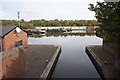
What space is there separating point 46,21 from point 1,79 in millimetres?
66451

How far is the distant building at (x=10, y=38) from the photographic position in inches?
683

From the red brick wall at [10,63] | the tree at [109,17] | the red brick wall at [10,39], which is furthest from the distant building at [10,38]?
the tree at [109,17]

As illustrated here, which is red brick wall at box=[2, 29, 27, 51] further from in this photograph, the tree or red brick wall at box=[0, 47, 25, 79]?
the tree

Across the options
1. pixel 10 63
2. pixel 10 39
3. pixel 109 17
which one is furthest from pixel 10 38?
pixel 109 17

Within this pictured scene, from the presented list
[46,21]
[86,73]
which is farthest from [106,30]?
[46,21]

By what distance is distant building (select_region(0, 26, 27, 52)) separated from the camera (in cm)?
1735

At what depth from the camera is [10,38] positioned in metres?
18.8

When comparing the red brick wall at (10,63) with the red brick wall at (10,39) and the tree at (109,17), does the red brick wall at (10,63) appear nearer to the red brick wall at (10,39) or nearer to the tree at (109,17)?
the tree at (109,17)

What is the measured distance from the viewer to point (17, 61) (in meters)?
10.6

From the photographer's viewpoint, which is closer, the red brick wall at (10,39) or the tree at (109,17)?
the tree at (109,17)

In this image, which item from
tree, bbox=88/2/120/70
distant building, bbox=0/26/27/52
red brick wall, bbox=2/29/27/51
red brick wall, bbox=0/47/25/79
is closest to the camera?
red brick wall, bbox=0/47/25/79

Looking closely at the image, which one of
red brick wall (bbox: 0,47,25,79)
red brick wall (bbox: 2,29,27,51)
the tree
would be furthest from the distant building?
the tree

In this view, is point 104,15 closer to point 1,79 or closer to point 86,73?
point 86,73

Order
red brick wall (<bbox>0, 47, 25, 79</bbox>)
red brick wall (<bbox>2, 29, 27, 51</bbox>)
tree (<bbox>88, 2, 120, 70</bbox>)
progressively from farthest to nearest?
red brick wall (<bbox>2, 29, 27, 51</bbox>) → tree (<bbox>88, 2, 120, 70</bbox>) → red brick wall (<bbox>0, 47, 25, 79</bbox>)
